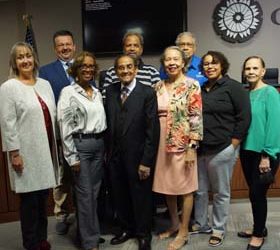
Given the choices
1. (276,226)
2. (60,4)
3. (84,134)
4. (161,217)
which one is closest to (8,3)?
(60,4)

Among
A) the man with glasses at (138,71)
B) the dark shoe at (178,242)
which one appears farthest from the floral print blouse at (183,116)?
the dark shoe at (178,242)

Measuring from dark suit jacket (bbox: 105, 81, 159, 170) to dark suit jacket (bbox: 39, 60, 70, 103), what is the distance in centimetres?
43

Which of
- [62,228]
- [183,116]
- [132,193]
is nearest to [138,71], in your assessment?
[183,116]

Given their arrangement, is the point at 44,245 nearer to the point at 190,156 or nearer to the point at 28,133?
the point at 28,133

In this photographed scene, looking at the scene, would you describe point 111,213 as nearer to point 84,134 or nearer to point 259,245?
point 84,134

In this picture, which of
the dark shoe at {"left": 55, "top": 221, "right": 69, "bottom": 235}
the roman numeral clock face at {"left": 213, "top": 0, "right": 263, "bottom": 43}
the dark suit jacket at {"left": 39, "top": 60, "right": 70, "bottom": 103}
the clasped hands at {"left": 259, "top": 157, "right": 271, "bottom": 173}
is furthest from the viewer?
the roman numeral clock face at {"left": 213, "top": 0, "right": 263, "bottom": 43}

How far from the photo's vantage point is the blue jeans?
2.64 m

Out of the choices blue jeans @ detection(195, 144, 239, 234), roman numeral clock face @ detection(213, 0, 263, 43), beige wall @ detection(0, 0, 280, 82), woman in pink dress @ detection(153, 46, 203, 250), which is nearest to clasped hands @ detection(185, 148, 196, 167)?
woman in pink dress @ detection(153, 46, 203, 250)

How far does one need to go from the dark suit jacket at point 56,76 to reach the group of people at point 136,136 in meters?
0.05

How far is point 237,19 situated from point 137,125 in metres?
2.42

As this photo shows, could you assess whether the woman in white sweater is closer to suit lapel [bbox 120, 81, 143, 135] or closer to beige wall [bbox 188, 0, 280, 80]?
suit lapel [bbox 120, 81, 143, 135]

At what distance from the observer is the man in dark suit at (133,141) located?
2555 millimetres

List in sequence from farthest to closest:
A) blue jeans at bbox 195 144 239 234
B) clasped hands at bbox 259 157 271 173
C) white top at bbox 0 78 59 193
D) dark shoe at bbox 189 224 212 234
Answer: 1. dark shoe at bbox 189 224 212 234
2. blue jeans at bbox 195 144 239 234
3. clasped hands at bbox 259 157 271 173
4. white top at bbox 0 78 59 193

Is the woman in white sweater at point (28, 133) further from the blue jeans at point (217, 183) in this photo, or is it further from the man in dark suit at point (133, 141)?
the blue jeans at point (217, 183)
